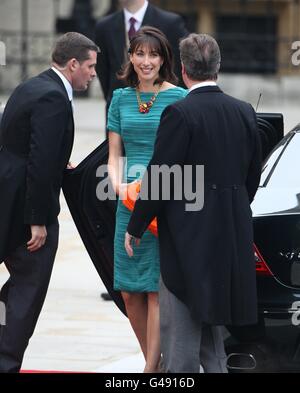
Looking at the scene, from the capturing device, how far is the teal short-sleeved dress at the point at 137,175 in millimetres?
6305

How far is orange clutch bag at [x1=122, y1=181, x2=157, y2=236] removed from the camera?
20.0ft

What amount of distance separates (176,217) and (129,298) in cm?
93

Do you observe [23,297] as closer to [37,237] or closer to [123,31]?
[37,237]

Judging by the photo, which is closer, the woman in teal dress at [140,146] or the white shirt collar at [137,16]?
the woman in teal dress at [140,146]

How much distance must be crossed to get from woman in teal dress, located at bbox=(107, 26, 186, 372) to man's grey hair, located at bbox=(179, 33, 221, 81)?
637 millimetres

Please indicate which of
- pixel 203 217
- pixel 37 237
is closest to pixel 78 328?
pixel 37 237

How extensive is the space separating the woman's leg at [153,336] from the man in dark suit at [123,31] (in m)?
2.67

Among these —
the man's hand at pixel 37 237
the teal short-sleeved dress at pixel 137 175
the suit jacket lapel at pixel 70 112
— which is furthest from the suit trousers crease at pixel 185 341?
the suit jacket lapel at pixel 70 112

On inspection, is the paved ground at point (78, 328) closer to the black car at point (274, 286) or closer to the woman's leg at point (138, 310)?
the woman's leg at point (138, 310)

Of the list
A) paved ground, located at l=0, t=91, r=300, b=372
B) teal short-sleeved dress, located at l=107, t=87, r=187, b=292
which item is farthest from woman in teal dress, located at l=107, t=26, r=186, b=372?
paved ground, located at l=0, t=91, r=300, b=372

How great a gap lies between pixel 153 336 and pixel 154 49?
1420mm

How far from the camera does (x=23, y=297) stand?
6445 mm

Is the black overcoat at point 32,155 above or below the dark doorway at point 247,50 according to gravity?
above

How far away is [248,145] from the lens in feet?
18.9
